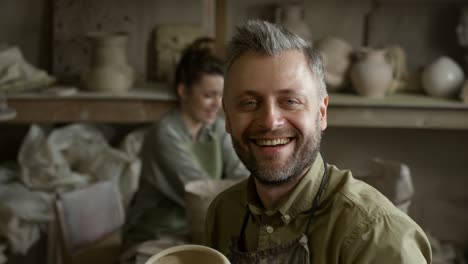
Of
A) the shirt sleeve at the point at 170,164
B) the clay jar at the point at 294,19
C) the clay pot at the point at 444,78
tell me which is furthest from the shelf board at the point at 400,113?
the shirt sleeve at the point at 170,164

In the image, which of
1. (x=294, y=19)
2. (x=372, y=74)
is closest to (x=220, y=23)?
(x=294, y=19)

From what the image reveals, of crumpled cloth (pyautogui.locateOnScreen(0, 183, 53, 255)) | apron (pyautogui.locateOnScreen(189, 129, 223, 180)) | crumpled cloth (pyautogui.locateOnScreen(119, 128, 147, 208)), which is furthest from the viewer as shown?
crumpled cloth (pyautogui.locateOnScreen(119, 128, 147, 208))

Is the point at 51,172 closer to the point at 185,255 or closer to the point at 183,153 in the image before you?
the point at 183,153

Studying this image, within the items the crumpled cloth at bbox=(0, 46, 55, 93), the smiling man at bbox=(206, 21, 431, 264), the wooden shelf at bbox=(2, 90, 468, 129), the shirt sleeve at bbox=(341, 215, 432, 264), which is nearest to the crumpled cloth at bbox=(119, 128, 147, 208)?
the wooden shelf at bbox=(2, 90, 468, 129)

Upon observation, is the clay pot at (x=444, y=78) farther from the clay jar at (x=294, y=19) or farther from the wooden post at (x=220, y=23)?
the wooden post at (x=220, y=23)

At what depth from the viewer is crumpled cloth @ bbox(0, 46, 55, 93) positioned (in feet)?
9.27

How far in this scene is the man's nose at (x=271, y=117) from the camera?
1.10 meters

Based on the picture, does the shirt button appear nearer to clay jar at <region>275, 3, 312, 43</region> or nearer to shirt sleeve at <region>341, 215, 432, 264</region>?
shirt sleeve at <region>341, 215, 432, 264</region>

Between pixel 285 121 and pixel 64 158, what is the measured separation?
215cm

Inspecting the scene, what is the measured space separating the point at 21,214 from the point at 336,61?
1702 mm

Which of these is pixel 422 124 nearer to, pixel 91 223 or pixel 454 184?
pixel 454 184

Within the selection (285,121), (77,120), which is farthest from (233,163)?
(285,121)

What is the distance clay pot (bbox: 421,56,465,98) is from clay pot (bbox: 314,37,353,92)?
41 centimetres

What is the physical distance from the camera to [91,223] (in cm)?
210
